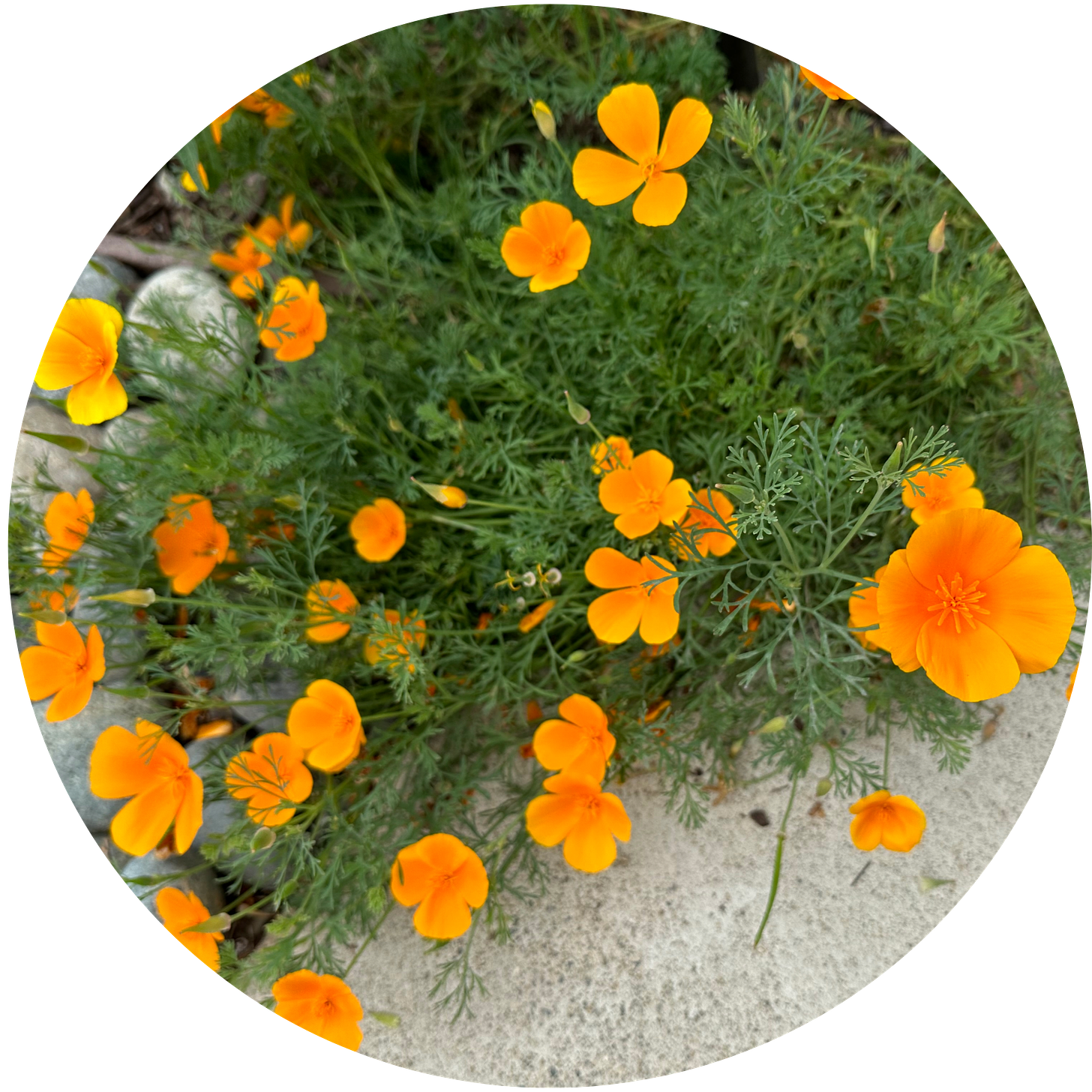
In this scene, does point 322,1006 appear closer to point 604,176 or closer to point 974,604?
point 974,604

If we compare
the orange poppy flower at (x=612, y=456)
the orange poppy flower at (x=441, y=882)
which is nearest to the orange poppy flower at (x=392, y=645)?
the orange poppy flower at (x=441, y=882)

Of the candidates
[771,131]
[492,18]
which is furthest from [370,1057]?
[492,18]

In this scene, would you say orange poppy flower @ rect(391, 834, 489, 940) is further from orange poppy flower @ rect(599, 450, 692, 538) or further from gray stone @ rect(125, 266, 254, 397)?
gray stone @ rect(125, 266, 254, 397)

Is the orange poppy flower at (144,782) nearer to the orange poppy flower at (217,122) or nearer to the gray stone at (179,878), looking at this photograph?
the gray stone at (179,878)

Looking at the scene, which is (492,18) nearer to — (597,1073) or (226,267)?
(226,267)

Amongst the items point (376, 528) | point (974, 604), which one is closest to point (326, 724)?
point (376, 528)

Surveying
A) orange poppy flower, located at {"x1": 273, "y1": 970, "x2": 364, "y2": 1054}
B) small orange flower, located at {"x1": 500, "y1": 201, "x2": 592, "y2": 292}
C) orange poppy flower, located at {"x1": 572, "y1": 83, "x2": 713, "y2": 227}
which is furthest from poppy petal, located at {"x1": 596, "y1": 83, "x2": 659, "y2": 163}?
orange poppy flower, located at {"x1": 273, "y1": 970, "x2": 364, "y2": 1054}
